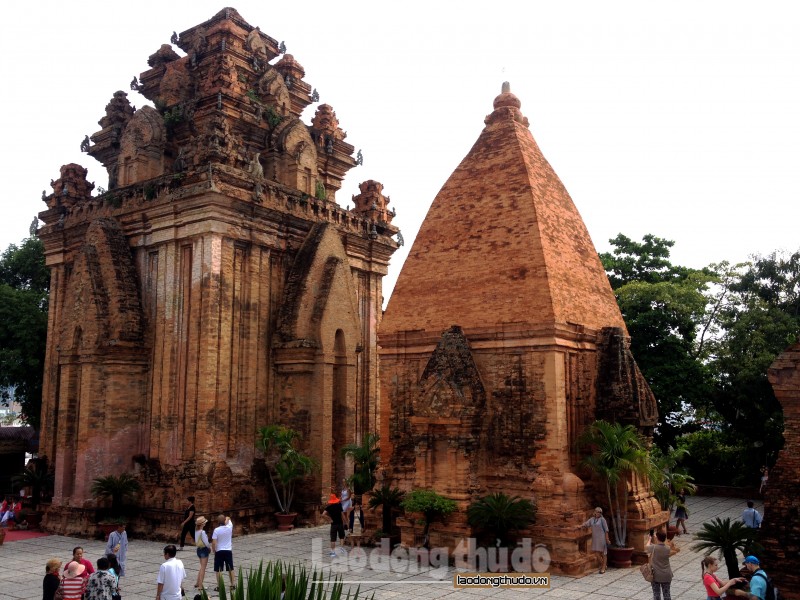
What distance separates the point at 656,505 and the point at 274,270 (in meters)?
10.9

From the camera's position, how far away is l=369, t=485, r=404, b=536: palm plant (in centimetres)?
1402

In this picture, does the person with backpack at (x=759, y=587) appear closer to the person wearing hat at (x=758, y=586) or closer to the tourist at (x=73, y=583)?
the person wearing hat at (x=758, y=586)

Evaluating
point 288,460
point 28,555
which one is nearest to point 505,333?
point 288,460

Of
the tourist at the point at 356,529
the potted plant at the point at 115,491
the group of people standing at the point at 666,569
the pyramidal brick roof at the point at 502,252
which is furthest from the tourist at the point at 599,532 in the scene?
the potted plant at the point at 115,491

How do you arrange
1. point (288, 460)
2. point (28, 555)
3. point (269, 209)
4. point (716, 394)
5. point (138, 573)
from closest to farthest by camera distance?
point (138, 573)
point (28, 555)
point (288, 460)
point (269, 209)
point (716, 394)

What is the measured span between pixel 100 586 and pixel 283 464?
889 centimetres

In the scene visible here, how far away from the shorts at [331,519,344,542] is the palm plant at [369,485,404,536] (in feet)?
2.72

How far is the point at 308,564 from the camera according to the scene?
1348 cm

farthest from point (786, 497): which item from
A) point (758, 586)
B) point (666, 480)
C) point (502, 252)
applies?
point (502, 252)

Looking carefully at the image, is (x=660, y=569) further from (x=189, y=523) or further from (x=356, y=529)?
(x=189, y=523)

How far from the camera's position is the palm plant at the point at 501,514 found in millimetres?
12578

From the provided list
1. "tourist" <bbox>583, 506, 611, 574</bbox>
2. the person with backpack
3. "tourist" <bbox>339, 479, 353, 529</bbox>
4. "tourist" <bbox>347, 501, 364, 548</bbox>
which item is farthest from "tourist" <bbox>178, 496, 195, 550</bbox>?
the person with backpack

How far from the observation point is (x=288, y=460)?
17266 millimetres

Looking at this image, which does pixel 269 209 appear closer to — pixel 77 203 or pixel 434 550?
pixel 77 203
